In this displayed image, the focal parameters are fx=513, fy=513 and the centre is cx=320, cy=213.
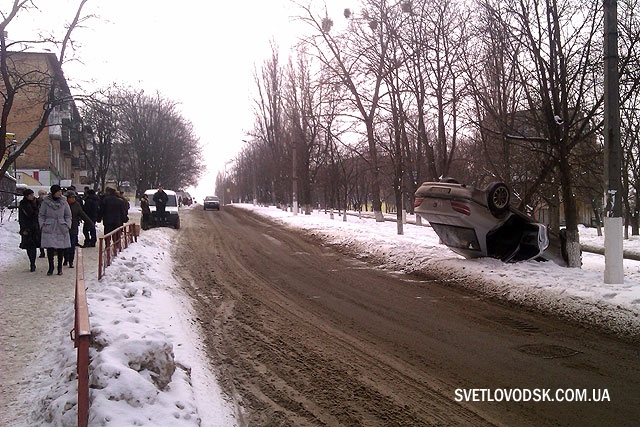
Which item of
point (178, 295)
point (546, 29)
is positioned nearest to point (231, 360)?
point (178, 295)

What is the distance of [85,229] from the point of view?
14883mm

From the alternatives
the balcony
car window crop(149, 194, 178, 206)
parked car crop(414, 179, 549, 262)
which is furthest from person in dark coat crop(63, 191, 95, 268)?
the balcony

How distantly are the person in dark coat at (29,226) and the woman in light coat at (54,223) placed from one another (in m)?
0.56

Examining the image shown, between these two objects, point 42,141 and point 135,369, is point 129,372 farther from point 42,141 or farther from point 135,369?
point 42,141

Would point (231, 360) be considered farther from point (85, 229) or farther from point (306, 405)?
point (85, 229)

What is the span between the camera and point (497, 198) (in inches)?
401

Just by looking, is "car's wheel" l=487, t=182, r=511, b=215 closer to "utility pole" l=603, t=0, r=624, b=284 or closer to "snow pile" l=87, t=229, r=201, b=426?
"utility pole" l=603, t=0, r=624, b=284

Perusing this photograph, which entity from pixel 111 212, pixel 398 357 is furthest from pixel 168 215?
pixel 398 357

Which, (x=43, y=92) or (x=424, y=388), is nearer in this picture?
(x=424, y=388)

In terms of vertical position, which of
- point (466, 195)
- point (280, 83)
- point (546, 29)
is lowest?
point (466, 195)

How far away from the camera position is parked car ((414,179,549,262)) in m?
10.1

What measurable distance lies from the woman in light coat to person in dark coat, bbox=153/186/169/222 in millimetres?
12868

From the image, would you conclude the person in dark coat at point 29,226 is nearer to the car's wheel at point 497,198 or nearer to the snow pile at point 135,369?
the snow pile at point 135,369

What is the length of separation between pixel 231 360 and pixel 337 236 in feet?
42.7
